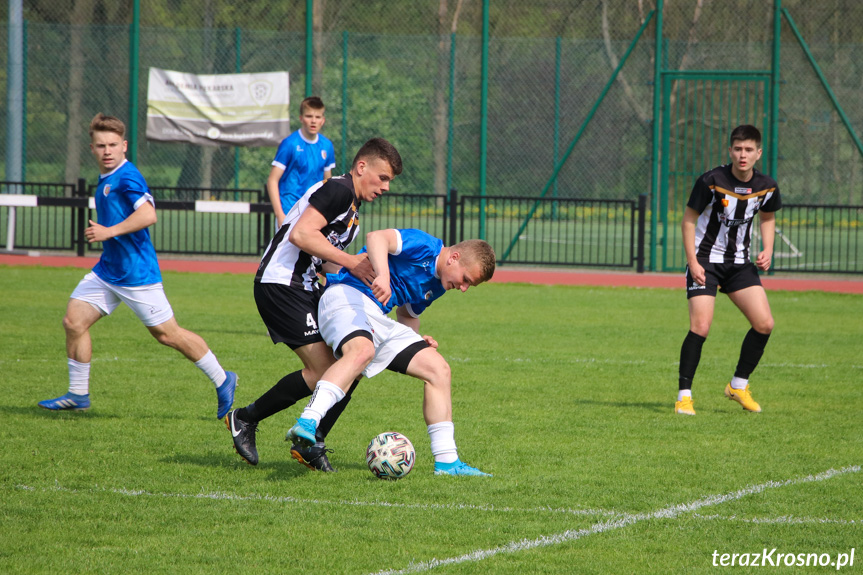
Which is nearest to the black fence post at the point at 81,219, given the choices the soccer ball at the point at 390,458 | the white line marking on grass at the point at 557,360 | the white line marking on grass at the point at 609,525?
the white line marking on grass at the point at 557,360

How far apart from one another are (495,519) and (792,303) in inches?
440

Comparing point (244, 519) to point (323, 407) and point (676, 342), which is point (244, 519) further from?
point (676, 342)

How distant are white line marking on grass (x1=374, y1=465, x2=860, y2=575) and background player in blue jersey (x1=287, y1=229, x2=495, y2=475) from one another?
103 cm

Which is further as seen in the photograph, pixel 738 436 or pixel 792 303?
pixel 792 303

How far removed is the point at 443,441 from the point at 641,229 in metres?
12.4

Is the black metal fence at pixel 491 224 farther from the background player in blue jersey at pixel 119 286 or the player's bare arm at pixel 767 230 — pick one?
the background player in blue jersey at pixel 119 286

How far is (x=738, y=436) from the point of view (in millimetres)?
6641

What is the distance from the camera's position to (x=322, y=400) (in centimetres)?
503

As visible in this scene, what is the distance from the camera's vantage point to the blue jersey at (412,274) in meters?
5.36

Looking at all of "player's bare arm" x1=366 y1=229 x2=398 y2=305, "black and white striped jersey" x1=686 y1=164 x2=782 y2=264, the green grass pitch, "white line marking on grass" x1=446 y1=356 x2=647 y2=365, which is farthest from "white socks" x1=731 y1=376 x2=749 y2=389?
"player's bare arm" x1=366 y1=229 x2=398 y2=305

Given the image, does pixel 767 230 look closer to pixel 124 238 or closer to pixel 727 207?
pixel 727 207

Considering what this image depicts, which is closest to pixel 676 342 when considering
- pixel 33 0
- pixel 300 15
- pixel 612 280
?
pixel 612 280

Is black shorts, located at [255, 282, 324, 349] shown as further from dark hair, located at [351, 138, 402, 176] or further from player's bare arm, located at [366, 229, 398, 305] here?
dark hair, located at [351, 138, 402, 176]

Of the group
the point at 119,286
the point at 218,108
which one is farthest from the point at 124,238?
the point at 218,108
